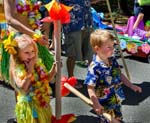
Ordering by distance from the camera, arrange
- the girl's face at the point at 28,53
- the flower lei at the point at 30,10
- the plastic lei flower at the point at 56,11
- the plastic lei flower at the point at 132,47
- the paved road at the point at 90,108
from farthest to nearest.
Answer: the plastic lei flower at the point at 132,47, the paved road at the point at 90,108, the flower lei at the point at 30,10, the girl's face at the point at 28,53, the plastic lei flower at the point at 56,11

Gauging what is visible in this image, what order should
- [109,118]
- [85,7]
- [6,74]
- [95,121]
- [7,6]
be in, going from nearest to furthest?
[109,118] < [7,6] < [6,74] < [95,121] < [85,7]

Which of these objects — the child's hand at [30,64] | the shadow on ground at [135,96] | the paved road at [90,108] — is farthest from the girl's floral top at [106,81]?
the shadow on ground at [135,96]

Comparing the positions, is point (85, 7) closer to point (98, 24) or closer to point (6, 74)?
point (6, 74)

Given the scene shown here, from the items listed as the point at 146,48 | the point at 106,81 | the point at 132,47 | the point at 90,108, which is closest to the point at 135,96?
the point at 90,108

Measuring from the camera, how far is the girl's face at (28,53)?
2.68m

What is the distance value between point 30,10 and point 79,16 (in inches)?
44.7

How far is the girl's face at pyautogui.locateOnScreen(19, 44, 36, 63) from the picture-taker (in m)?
2.68

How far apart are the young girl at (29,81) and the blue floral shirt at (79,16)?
55.3 inches

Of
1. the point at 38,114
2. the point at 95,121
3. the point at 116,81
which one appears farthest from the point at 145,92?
the point at 38,114

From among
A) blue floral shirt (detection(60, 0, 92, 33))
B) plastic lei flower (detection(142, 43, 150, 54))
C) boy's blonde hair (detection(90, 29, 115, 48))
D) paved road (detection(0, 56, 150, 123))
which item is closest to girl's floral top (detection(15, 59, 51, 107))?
boy's blonde hair (detection(90, 29, 115, 48))

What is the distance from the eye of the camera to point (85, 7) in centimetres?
422

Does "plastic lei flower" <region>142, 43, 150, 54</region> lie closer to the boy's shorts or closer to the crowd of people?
the boy's shorts

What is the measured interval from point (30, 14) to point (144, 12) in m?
3.17

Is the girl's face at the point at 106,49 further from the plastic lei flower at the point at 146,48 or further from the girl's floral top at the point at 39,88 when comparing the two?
the plastic lei flower at the point at 146,48
